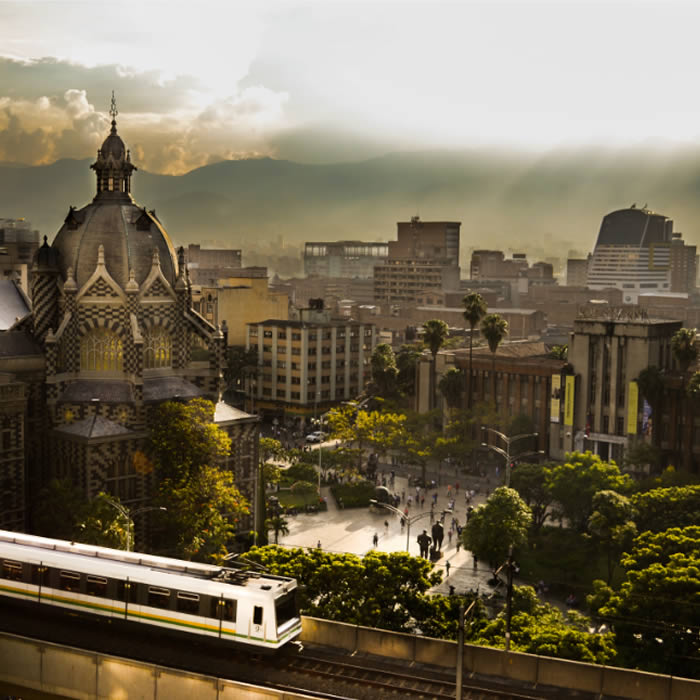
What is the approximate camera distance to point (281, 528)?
81438 millimetres

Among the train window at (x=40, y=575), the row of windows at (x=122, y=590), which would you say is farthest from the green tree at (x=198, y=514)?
the train window at (x=40, y=575)

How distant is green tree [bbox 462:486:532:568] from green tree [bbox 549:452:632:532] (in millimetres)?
13483

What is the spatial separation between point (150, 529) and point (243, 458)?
35.6ft

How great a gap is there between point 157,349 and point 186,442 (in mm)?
10900

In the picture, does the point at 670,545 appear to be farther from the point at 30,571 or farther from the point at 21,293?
the point at 21,293

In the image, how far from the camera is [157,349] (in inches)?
3127

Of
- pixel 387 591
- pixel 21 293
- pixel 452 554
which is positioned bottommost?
pixel 452 554

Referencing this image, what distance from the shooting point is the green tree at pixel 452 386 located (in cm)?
12556

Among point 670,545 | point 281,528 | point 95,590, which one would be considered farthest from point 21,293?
point 670,545

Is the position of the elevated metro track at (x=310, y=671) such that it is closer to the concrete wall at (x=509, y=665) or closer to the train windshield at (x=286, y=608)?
the concrete wall at (x=509, y=665)

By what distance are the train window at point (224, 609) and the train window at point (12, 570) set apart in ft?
35.1

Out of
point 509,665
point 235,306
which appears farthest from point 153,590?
point 235,306

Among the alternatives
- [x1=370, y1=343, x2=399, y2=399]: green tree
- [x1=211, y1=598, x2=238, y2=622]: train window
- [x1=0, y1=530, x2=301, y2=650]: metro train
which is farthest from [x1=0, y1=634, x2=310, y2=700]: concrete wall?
[x1=370, y1=343, x2=399, y2=399]: green tree

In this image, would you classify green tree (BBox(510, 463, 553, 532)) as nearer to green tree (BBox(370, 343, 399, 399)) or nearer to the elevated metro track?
green tree (BBox(370, 343, 399, 399))
